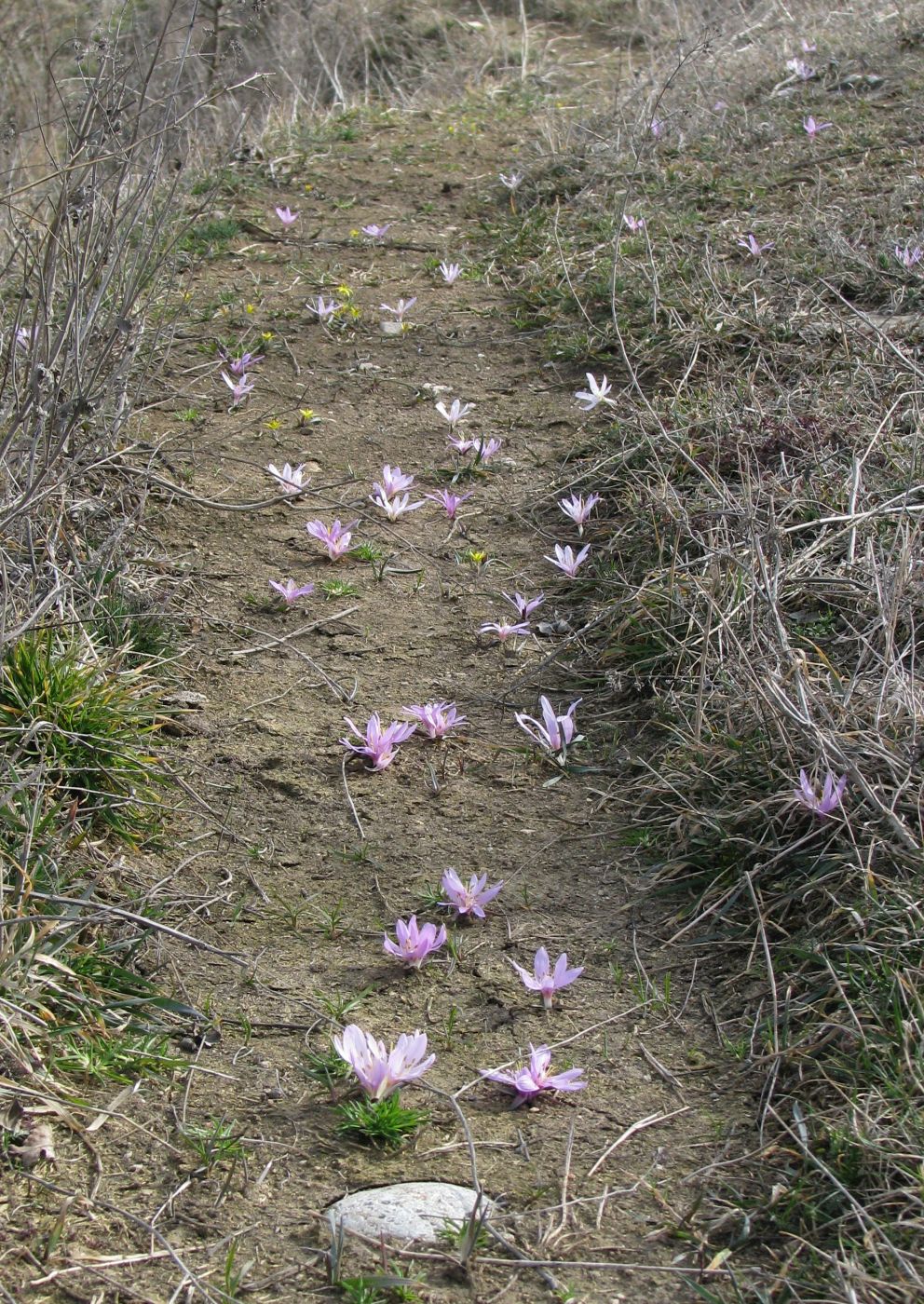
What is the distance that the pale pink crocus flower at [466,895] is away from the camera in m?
2.30

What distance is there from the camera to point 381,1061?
75.4 inches

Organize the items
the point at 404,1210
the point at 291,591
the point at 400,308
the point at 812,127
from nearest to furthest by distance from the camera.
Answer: the point at 404,1210 < the point at 291,591 < the point at 400,308 < the point at 812,127

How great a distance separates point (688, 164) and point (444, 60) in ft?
15.5

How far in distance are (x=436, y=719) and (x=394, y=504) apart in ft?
3.32

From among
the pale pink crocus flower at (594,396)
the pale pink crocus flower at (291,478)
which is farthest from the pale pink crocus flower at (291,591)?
the pale pink crocus flower at (594,396)

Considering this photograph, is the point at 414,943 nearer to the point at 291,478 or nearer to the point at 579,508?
the point at 579,508

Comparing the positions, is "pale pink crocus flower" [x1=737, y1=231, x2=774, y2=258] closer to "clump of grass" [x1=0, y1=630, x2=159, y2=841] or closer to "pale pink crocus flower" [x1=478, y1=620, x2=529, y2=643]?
"pale pink crocus flower" [x1=478, y1=620, x2=529, y2=643]

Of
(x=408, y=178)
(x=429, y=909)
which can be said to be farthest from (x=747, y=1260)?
(x=408, y=178)

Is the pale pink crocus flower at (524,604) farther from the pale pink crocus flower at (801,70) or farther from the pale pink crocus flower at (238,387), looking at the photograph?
the pale pink crocus flower at (801,70)

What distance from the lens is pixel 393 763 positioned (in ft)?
9.14

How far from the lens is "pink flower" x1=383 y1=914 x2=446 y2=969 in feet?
7.14

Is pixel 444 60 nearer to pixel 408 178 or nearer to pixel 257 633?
pixel 408 178

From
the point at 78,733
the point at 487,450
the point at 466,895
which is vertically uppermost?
Answer: the point at 78,733

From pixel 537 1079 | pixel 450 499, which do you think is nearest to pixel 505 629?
pixel 450 499
